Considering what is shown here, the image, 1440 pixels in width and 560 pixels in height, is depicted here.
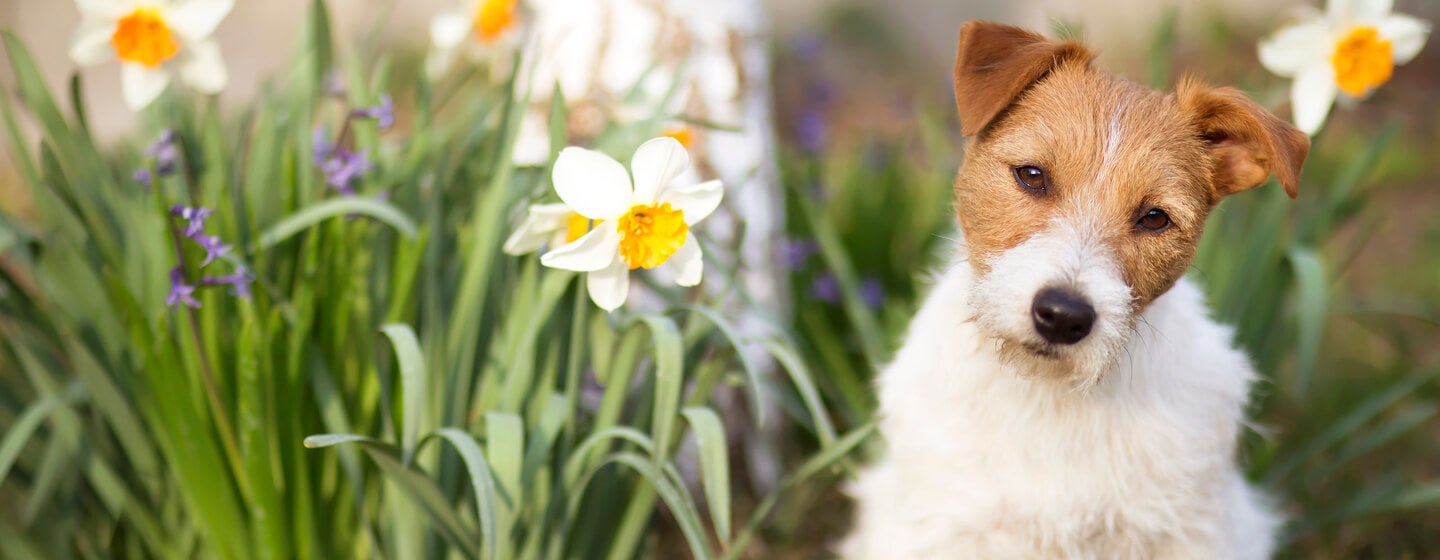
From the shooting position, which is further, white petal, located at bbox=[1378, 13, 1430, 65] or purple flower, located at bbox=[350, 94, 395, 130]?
white petal, located at bbox=[1378, 13, 1430, 65]

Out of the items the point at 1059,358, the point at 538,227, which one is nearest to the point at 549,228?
the point at 538,227

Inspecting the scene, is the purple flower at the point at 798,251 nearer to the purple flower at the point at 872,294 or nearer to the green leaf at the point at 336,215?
the purple flower at the point at 872,294

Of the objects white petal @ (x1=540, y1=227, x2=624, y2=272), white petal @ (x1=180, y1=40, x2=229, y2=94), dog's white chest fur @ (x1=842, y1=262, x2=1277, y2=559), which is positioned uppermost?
white petal @ (x1=180, y1=40, x2=229, y2=94)

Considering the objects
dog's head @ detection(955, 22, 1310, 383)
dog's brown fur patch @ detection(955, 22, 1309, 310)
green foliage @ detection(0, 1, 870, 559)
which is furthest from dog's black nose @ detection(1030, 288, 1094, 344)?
green foliage @ detection(0, 1, 870, 559)

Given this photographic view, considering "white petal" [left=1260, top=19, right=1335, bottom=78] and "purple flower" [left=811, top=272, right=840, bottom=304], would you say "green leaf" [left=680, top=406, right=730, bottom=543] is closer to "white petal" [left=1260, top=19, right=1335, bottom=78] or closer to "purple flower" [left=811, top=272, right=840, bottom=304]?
"purple flower" [left=811, top=272, right=840, bottom=304]

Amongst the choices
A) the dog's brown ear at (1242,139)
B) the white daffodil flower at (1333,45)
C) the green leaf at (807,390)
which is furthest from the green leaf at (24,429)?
the white daffodil flower at (1333,45)

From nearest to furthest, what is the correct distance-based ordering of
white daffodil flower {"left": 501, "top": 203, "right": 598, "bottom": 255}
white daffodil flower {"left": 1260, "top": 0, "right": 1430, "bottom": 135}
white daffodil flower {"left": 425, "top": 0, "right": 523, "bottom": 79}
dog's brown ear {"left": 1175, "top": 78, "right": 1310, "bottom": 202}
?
1. dog's brown ear {"left": 1175, "top": 78, "right": 1310, "bottom": 202}
2. white daffodil flower {"left": 501, "top": 203, "right": 598, "bottom": 255}
3. white daffodil flower {"left": 1260, "top": 0, "right": 1430, "bottom": 135}
4. white daffodil flower {"left": 425, "top": 0, "right": 523, "bottom": 79}

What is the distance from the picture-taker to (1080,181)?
1.87 m

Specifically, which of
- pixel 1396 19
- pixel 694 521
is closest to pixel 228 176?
pixel 694 521

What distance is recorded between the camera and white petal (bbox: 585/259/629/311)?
2008mm

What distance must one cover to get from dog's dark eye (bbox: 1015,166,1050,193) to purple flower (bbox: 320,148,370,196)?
4.60ft

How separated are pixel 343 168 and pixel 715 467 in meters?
1.07

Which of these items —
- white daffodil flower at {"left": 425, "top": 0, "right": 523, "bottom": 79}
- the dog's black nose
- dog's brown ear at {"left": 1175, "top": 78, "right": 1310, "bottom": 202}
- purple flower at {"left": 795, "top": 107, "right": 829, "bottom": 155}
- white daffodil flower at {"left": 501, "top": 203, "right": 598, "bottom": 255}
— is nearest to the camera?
the dog's black nose

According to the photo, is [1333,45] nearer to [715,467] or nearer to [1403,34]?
[1403,34]
